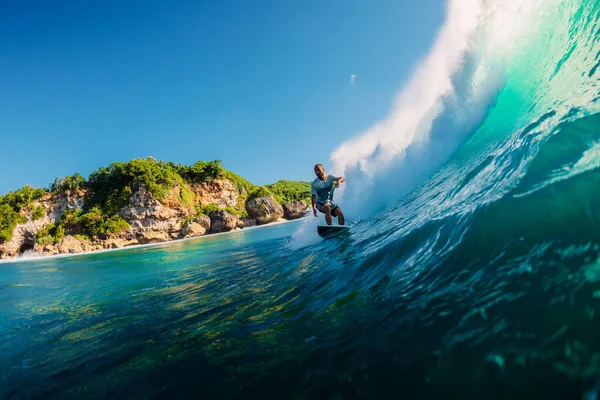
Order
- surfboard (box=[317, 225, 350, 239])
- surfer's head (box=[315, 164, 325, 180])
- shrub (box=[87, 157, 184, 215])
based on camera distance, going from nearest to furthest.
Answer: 1. surfer's head (box=[315, 164, 325, 180])
2. surfboard (box=[317, 225, 350, 239])
3. shrub (box=[87, 157, 184, 215])

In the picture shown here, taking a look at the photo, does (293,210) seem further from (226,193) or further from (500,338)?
(500,338)

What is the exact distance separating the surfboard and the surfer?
197 millimetres

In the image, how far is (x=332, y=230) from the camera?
8.84 metres

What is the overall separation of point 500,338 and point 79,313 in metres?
6.95

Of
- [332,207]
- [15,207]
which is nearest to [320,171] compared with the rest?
[332,207]

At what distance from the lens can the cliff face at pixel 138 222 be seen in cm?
4488

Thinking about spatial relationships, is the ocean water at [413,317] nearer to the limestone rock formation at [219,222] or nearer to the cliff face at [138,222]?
the cliff face at [138,222]

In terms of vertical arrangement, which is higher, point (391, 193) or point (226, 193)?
point (226, 193)

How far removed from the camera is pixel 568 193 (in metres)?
2.65

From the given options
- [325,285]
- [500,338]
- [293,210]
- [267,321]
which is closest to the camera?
[500,338]

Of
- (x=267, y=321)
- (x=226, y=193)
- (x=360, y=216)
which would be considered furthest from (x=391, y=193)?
(x=226, y=193)

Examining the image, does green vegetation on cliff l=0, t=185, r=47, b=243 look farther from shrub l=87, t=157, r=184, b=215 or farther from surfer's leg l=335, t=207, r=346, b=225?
surfer's leg l=335, t=207, r=346, b=225

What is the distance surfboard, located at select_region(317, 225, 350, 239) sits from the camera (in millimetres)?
8664

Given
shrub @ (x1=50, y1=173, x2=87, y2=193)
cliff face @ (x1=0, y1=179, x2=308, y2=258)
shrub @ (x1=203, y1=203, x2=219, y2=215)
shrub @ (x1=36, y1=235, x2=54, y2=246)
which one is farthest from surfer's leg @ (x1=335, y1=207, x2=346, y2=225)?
shrub @ (x1=50, y1=173, x2=87, y2=193)
